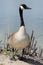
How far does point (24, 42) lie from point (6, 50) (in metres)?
0.81

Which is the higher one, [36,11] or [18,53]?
[18,53]

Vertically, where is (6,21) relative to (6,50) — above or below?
below

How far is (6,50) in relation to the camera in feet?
27.1

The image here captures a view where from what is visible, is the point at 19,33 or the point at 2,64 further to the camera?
the point at 19,33

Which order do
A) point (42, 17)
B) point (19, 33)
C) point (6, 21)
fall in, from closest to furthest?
point (19, 33), point (6, 21), point (42, 17)

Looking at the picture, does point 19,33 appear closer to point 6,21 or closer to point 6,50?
point 6,50

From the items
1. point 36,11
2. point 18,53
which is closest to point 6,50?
point 18,53

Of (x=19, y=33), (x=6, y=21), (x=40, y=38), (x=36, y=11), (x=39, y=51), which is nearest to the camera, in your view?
(x=19, y=33)

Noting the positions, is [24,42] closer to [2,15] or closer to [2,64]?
[2,64]

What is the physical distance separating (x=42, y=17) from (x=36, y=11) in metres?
2.11

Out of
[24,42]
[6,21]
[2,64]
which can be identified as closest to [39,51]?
[24,42]

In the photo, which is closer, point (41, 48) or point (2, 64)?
point (2, 64)

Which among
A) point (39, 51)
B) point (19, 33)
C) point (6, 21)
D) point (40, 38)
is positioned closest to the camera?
point (19, 33)

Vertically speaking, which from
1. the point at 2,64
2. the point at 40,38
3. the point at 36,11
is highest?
the point at 2,64
